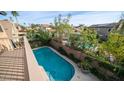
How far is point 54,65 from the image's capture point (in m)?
8.56

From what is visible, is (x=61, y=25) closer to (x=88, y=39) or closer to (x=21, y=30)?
(x=21, y=30)

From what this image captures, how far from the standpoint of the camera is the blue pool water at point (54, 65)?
704 cm

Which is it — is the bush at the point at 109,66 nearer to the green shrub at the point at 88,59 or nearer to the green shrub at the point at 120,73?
the green shrub at the point at 120,73

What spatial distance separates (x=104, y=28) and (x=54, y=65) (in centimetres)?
307

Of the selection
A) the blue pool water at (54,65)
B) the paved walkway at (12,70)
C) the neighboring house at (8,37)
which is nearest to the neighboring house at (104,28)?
the blue pool water at (54,65)

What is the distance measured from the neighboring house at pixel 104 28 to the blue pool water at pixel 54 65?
5.36ft

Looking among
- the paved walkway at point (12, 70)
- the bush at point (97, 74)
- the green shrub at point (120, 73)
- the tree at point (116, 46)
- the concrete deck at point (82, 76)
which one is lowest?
the concrete deck at point (82, 76)

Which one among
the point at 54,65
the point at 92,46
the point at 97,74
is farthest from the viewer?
the point at 54,65

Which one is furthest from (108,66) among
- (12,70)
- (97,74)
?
(12,70)

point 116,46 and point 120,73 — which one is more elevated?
point 116,46

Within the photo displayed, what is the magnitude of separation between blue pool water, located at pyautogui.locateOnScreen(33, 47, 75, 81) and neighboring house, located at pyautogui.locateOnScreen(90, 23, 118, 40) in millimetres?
1633

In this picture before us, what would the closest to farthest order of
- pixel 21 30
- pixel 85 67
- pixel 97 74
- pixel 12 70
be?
pixel 12 70 < pixel 97 74 < pixel 21 30 < pixel 85 67
